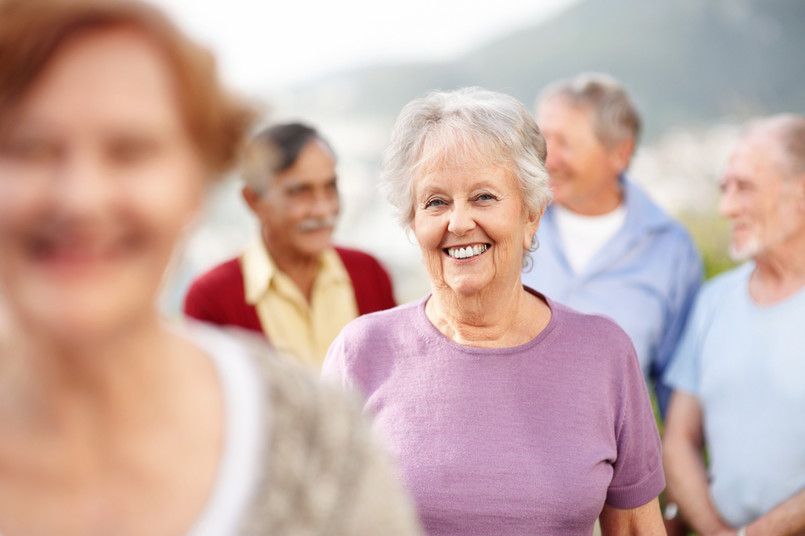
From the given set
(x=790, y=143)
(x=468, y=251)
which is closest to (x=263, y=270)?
(x=468, y=251)

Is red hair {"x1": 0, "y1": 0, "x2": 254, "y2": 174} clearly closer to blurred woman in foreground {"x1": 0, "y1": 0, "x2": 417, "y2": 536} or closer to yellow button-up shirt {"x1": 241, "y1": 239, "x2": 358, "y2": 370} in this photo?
blurred woman in foreground {"x1": 0, "y1": 0, "x2": 417, "y2": 536}

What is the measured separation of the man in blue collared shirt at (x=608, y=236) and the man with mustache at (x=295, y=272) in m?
0.74

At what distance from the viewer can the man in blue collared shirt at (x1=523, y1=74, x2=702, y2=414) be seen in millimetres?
2939

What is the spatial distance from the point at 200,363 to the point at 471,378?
1.08 meters

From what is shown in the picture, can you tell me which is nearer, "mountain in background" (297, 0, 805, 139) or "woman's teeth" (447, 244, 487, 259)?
"woman's teeth" (447, 244, 487, 259)

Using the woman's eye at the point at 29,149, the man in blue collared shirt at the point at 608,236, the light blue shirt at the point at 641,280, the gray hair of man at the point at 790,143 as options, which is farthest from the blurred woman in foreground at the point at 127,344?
the gray hair of man at the point at 790,143

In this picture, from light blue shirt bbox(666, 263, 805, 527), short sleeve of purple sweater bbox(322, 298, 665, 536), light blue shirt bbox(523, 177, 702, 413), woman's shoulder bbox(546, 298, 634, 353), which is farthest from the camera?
light blue shirt bbox(523, 177, 702, 413)

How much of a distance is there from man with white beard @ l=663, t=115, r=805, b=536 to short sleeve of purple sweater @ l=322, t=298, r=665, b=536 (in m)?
0.86

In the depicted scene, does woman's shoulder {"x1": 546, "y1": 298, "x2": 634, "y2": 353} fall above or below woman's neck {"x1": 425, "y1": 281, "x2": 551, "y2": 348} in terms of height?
below

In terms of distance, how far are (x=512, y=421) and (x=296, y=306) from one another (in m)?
1.27

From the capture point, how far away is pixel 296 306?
114 inches

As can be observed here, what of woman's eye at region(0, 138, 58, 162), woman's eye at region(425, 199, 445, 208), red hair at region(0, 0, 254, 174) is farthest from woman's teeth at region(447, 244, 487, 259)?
woman's eye at region(0, 138, 58, 162)

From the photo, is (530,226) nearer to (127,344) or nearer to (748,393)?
(748,393)

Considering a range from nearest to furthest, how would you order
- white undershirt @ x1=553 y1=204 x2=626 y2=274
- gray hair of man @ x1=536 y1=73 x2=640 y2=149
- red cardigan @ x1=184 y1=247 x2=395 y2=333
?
red cardigan @ x1=184 y1=247 x2=395 y2=333 < white undershirt @ x1=553 y1=204 x2=626 y2=274 < gray hair of man @ x1=536 y1=73 x2=640 y2=149
